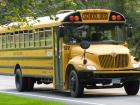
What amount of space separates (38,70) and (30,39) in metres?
1.33

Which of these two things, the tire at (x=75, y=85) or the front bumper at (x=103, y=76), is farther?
the tire at (x=75, y=85)

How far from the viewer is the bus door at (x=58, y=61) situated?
20984 mm

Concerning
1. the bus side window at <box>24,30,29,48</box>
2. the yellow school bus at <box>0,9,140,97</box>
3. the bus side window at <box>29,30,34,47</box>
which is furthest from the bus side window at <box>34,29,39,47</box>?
the bus side window at <box>24,30,29,48</box>

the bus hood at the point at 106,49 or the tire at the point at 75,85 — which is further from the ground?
the bus hood at the point at 106,49

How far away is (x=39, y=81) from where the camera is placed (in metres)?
24.3

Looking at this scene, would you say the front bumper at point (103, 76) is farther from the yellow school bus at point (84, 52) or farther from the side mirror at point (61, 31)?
the side mirror at point (61, 31)

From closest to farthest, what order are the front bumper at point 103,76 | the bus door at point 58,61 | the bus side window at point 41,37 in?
1. the front bumper at point 103,76
2. the bus door at point 58,61
3. the bus side window at point 41,37

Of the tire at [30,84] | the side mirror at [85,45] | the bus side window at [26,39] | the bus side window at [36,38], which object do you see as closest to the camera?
the side mirror at [85,45]

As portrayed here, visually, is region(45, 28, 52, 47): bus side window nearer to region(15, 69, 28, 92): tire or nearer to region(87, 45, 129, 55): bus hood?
region(87, 45, 129, 55): bus hood

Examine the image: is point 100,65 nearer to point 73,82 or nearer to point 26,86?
point 73,82

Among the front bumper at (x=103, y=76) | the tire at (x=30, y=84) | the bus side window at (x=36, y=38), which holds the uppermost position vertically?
the bus side window at (x=36, y=38)

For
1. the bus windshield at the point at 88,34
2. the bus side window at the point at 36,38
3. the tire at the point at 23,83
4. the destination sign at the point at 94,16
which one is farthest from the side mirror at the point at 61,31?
the tire at the point at 23,83

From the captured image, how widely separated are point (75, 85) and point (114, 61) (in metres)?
1.28

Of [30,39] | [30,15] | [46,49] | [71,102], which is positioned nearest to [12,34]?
[30,39]
